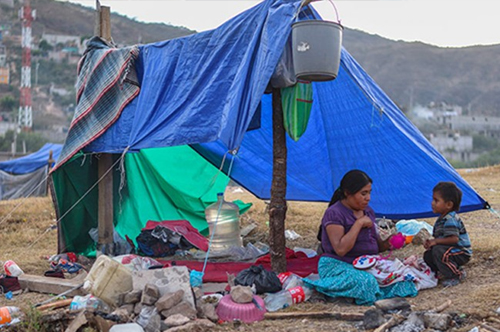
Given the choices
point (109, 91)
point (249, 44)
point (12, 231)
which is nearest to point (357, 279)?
point (249, 44)

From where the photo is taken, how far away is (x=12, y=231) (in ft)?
28.9

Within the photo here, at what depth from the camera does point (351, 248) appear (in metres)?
4.04

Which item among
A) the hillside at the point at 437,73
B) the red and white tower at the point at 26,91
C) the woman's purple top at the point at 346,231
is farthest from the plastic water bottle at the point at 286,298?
the hillside at the point at 437,73

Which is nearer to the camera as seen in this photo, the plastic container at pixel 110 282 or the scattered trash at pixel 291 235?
the plastic container at pixel 110 282

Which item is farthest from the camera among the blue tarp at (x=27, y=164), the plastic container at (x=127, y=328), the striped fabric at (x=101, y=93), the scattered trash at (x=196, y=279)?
the blue tarp at (x=27, y=164)

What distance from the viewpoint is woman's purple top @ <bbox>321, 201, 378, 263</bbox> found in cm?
407

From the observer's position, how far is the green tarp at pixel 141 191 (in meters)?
6.40

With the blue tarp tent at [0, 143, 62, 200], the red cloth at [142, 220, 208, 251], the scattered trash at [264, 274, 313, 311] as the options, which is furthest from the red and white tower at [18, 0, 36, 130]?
the scattered trash at [264, 274, 313, 311]

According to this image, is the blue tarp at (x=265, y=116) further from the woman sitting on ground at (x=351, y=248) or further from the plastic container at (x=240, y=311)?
the plastic container at (x=240, y=311)

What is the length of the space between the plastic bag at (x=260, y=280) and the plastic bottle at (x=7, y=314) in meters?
1.60

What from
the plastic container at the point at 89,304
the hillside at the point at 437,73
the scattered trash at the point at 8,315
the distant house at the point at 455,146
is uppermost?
the hillside at the point at 437,73

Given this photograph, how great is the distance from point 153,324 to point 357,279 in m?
1.51

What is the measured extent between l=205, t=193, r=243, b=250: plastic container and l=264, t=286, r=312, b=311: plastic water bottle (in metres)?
2.89

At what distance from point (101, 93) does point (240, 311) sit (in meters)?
3.02
